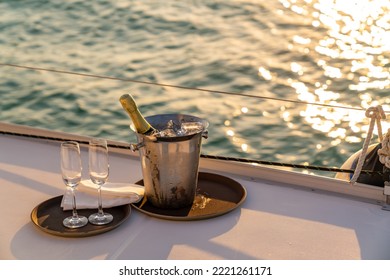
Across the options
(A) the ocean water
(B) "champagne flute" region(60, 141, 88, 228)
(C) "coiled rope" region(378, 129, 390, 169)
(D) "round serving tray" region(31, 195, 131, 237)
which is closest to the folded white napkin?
(D) "round serving tray" region(31, 195, 131, 237)

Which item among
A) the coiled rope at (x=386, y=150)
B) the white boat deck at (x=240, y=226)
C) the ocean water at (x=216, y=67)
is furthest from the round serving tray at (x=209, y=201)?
the ocean water at (x=216, y=67)

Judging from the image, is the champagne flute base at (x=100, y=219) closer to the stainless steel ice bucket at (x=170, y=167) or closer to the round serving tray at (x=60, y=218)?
the round serving tray at (x=60, y=218)

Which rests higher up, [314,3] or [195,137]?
[195,137]

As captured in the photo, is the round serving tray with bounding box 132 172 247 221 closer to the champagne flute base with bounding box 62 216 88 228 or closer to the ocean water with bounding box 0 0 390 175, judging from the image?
the champagne flute base with bounding box 62 216 88 228

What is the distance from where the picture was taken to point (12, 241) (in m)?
1.61

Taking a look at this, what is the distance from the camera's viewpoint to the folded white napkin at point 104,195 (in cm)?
173

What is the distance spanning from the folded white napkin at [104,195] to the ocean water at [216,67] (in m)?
2.74

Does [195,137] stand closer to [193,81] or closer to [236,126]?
[236,126]

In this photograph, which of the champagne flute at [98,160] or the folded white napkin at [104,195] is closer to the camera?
the champagne flute at [98,160]

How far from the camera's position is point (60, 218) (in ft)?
5.57

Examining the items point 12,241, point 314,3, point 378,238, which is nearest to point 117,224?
point 12,241

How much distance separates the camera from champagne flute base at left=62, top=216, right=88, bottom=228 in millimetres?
1657

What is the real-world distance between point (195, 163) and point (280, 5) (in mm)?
5906
